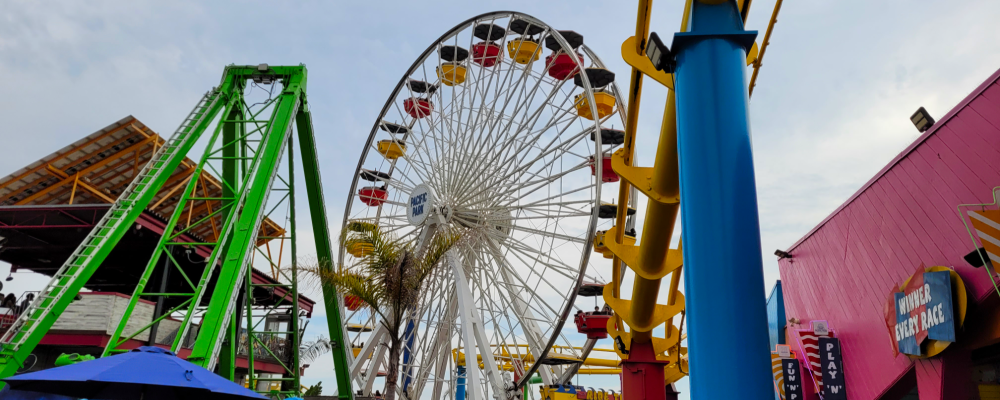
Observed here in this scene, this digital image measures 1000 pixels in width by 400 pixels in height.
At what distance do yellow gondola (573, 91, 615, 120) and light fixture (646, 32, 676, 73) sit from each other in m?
11.9

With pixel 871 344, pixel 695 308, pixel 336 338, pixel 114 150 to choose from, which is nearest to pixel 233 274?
pixel 336 338

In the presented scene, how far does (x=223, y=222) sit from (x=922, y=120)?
1171cm

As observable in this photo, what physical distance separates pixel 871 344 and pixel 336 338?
9778mm

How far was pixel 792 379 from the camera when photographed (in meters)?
16.2

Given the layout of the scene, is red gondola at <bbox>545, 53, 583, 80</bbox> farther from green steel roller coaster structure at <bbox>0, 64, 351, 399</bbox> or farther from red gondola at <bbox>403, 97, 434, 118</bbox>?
green steel roller coaster structure at <bbox>0, 64, 351, 399</bbox>

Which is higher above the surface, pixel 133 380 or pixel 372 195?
pixel 372 195

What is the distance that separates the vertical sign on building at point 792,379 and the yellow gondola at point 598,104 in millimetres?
7350

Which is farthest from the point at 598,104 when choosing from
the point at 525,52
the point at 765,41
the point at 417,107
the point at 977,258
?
the point at 765,41

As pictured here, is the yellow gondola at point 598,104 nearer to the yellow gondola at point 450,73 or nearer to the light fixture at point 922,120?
the yellow gondola at point 450,73

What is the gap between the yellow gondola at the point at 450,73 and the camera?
2097 cm

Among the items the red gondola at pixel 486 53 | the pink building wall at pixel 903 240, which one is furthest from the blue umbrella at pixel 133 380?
the red gondola at pixel 486 53

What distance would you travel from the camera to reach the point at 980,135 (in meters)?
9.30

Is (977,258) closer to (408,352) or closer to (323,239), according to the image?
(323,239)

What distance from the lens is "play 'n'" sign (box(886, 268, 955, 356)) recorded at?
942cm
